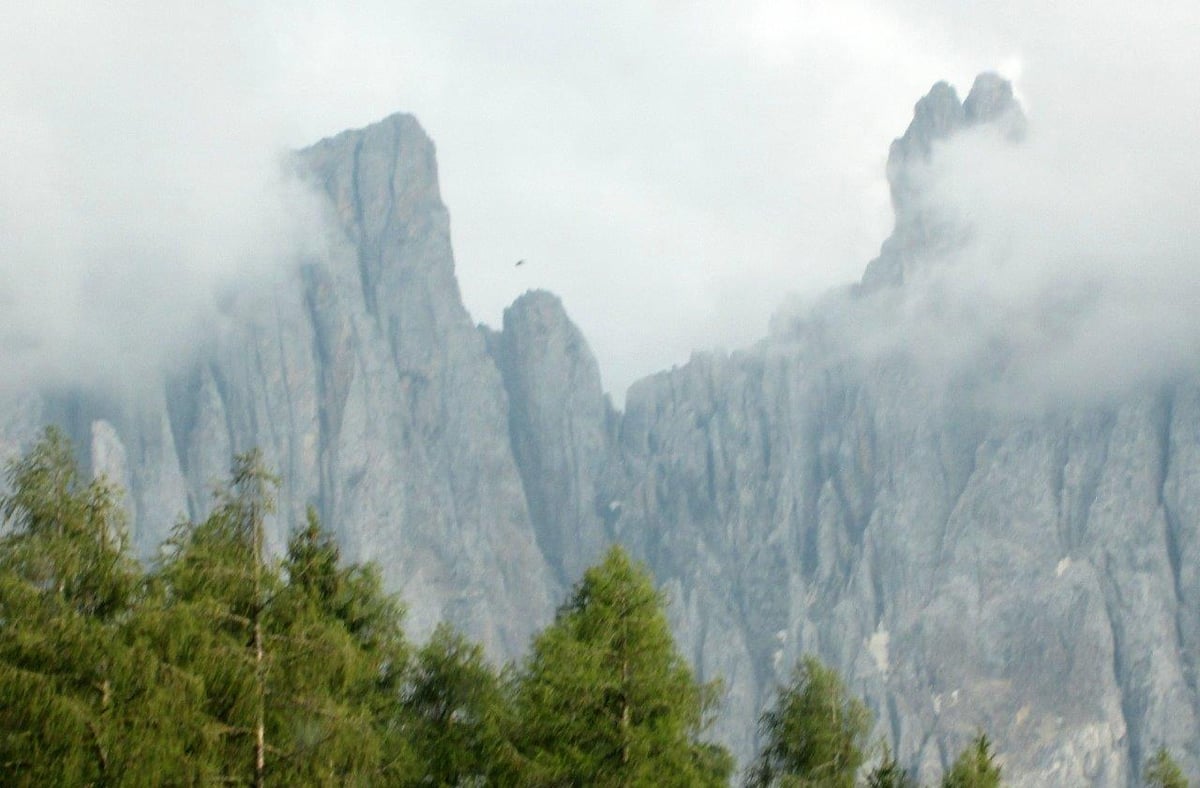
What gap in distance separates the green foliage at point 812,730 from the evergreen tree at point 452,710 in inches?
367

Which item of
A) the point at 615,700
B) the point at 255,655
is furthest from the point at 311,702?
the point at 615,700

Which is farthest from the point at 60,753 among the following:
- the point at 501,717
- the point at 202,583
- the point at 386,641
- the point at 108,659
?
the point at 386,641

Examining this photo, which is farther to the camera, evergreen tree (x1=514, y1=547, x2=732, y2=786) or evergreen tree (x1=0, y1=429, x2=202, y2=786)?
evergreen tree (x1=514, y1=547, x2=732, y2=786)

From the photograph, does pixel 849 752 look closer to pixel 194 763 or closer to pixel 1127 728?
pixel 194 763

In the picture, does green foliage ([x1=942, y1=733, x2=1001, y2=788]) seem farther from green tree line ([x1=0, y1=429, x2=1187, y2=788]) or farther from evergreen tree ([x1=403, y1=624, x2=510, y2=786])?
green tree line ([x1=0, y1=429, x2=1187, y2=788])

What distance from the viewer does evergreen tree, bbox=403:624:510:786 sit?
37.4 metres

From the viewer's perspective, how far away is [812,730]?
157 feet

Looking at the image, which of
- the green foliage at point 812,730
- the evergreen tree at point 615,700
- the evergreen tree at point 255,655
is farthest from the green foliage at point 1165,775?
the evergreen tree at point 255,655

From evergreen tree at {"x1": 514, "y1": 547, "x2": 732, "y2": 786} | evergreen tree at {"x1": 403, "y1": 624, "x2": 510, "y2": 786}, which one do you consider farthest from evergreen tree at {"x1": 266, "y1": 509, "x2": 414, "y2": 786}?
evergreen tree at {"x1": 403, "y1": 624, "x2": 510, "y2": 786}

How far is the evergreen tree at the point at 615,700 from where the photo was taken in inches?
1169

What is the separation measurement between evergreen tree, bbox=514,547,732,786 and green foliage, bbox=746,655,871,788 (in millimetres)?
15463

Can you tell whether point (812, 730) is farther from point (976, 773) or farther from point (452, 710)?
point (452, 710)

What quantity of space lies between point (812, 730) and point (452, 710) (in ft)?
38.4

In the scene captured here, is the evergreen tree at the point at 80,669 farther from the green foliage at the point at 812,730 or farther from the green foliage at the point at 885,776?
the green foliage at the point at 812,730
